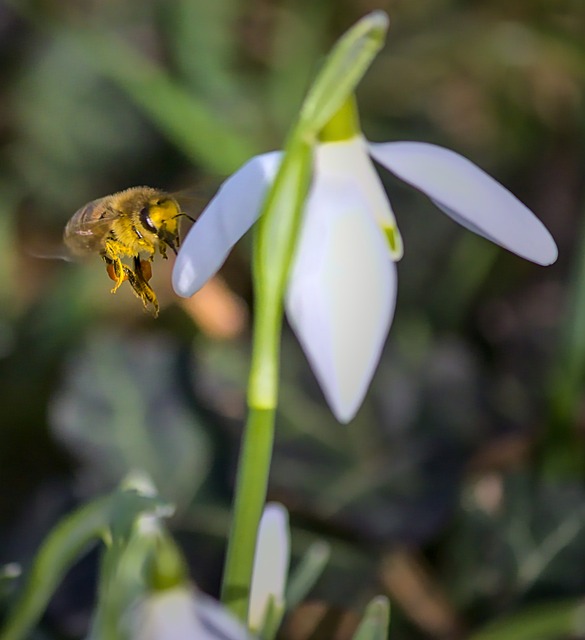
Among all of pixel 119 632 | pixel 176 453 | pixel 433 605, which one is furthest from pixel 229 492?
pixel 119 632

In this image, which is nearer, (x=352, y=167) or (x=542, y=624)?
(x=352, y=167)

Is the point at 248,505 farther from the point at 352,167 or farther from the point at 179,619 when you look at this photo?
the point at 352,167

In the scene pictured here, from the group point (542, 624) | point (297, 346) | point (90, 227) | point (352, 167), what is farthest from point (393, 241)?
point (297, 346)

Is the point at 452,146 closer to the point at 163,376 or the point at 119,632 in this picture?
the point at 163,376

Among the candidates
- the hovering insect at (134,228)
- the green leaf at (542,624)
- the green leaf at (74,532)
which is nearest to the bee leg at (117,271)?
the hovering insect at (134,228)

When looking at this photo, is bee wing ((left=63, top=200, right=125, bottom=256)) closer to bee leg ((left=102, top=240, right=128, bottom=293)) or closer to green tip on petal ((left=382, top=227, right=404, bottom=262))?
bee leg ((left=102, top=240, right=128, bottom=293))

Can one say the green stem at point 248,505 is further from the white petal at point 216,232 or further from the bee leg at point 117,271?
the bee leg at point 117,271

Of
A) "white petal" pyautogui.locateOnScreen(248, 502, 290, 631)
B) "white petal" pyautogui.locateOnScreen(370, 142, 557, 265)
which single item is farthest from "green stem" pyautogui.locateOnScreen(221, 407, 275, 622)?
"white petal" pyautogui.locateOnScreen(370, 142, 557, 265)
